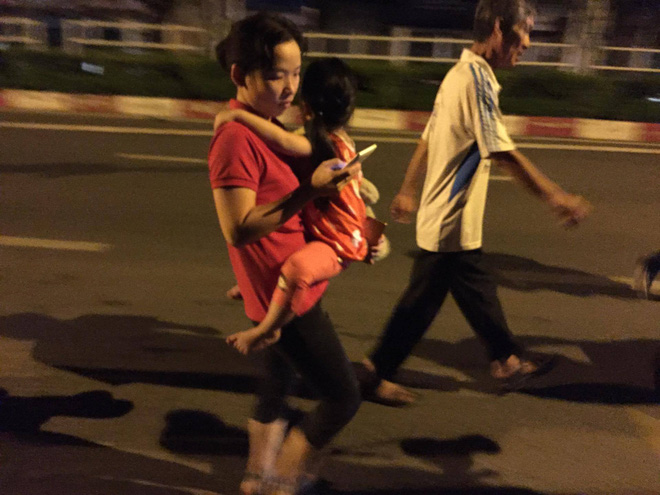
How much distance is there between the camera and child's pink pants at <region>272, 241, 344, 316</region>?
171cm

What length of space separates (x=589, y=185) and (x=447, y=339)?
4.61 metres

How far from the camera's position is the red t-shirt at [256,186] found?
1.60 m

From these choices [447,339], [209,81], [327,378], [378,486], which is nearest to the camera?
[327,378]

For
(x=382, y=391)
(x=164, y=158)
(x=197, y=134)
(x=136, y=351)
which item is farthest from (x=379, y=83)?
(x=382, y=391)

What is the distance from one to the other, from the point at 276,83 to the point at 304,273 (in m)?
0.54

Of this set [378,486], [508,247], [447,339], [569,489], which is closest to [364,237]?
[378,486]

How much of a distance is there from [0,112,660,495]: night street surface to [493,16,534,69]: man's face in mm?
1644

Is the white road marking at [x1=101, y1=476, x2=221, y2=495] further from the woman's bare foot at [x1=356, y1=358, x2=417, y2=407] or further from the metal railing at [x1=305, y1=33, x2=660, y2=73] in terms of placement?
the metal railing at [x1=305, y1=33, x2=660, y2=73]

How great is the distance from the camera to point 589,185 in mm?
7281

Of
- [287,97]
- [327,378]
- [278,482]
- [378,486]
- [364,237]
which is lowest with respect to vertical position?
[378,486]

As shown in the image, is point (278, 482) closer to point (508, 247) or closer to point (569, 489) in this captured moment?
point (569, 489)

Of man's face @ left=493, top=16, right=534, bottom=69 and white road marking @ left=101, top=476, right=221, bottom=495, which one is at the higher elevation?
man's face @ left=493, top=16, right=534, bottom=69

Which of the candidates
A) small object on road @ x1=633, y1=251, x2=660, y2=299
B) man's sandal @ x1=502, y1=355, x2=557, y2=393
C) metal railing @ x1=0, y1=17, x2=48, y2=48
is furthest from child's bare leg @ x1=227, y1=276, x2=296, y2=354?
metal railing @ x1=0, y1=17, x2=48, y2=48

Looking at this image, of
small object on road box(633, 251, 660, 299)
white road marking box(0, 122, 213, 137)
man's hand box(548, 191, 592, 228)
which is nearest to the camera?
man's hand box(548, 191, 592, 228)
